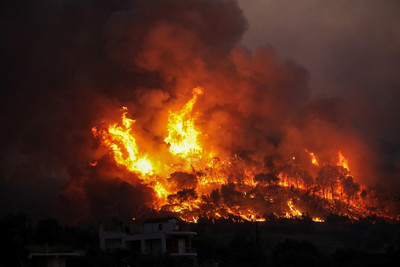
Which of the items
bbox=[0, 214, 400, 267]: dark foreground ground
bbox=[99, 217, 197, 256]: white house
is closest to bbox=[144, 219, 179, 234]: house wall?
bbox=[99, 217, 197, 256]: white house

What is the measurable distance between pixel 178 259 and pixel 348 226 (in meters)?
75.5

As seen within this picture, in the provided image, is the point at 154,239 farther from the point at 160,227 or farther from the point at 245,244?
the point at 245,244

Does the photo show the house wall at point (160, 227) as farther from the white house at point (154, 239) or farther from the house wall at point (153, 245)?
the house wall at point (153, 245)

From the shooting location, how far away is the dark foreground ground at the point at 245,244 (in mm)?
54700

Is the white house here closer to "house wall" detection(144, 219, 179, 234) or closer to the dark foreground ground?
"house wall" detection(144, 219, 179, 234)

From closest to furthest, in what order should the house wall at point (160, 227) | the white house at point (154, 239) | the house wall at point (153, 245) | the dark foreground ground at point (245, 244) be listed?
the dark foreground ground at point (245, 244) → the white house at point (154, 239) → the house wall at point (153, 245) → the house wall at point (160, 227)

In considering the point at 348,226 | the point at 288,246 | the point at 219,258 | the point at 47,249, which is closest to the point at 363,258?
the point at 288,246

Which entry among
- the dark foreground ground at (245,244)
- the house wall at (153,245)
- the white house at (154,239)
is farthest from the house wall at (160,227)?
the dark foreground ground at (245,244)

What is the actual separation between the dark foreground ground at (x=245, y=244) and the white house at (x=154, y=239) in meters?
2.10

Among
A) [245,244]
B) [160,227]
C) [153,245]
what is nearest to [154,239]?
[153,245]

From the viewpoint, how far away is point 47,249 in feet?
188

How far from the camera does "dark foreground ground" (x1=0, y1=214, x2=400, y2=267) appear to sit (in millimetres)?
54700

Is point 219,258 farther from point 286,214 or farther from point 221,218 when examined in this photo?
point 286,214

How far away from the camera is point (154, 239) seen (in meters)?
80.9
